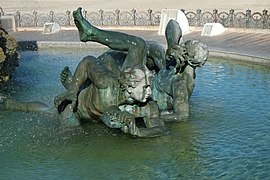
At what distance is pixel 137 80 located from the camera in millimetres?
6574

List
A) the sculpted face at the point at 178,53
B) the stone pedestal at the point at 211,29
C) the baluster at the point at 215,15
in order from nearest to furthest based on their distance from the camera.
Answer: the sculpted face at the point at 178,53
the stone pedestal at the point at 211,29
the baluster at the point at 215,15

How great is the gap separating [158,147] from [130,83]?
91cm

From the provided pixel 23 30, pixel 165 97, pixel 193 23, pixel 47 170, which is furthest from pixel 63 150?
pixel 23 30

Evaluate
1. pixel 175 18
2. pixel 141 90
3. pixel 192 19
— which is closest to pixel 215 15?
pixel 192 19

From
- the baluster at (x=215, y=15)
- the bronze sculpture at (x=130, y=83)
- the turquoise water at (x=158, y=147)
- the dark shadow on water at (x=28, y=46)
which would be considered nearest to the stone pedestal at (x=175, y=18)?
the baluster at (x=215, y=15)

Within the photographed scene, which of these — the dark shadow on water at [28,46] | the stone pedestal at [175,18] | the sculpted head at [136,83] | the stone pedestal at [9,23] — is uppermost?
the sculpted head at [136,83]

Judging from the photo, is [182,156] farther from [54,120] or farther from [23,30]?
[23,30]

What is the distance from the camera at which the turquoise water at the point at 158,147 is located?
20.0ft

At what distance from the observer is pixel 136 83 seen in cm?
659

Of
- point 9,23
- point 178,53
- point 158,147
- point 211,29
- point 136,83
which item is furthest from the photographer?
point 9,23

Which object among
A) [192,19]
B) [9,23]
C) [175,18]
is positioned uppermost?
[175,18]

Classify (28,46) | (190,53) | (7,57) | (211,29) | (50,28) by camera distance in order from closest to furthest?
(190,53), (7,57), (28,46), (211,29), (50,28)

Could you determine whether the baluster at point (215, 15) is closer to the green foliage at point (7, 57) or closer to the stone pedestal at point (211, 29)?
the stone pedestal at point (211, 29)

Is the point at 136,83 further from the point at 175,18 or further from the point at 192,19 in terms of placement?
the point at 192,19
